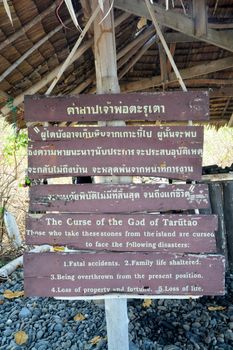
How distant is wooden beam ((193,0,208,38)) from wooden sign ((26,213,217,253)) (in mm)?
1507

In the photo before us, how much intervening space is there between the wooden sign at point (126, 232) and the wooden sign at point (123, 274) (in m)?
0.05

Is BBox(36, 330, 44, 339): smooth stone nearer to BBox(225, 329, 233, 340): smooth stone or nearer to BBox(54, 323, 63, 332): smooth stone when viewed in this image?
BBox(54, 323, 63, 332): smooth stone

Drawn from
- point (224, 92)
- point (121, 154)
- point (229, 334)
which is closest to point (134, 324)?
point (229, 334)

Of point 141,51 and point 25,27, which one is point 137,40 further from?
point 25,27

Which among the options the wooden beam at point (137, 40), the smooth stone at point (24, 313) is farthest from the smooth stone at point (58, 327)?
the wooden beam at point (137, 40)

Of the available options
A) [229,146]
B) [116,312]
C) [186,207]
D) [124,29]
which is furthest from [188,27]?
[229,146]

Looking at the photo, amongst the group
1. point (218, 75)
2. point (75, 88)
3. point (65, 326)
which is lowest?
point (65, 326)

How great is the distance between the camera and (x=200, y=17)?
2.59 meters

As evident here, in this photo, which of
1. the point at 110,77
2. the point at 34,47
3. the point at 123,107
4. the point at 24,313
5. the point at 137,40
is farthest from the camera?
the point at 137,40

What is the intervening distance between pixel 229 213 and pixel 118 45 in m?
2.08

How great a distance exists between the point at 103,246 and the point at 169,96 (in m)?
0.80

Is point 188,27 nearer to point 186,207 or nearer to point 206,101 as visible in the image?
point 206,101

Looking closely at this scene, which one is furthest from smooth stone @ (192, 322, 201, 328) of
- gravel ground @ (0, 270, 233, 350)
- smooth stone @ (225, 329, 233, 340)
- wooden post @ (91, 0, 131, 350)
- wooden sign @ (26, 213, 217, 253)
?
wooden sign @ (26, 213, 217, 253)

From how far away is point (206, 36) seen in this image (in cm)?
266
